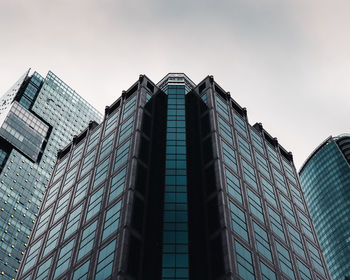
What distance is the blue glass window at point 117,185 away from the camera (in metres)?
74.7

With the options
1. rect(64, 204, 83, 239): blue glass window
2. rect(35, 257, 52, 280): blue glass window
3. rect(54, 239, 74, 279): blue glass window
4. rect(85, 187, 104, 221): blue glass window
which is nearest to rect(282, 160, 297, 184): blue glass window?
rect(85, 187, 104, 221): blue glass window

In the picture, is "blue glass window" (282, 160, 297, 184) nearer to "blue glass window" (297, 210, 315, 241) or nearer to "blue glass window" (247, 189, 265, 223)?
"blue glass window" (297, 210, 315, 241)

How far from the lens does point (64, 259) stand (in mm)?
73625

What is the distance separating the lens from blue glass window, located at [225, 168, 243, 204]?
2996 inches

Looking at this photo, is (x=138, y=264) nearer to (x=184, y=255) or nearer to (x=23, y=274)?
(x=184, y=255)

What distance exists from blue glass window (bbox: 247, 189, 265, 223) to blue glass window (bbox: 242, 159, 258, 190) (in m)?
2.54

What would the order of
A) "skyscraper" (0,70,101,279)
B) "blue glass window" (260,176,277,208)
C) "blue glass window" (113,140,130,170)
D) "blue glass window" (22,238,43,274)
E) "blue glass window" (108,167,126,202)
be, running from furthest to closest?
"skyscraper" (0,70,101,279), "blue glass window" (260,176,277,208), "blue glass window" (22,238,43,274), "blue glass window" (113,140,130,170), "blue glass window" (108,167,126,202)

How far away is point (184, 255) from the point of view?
Result: 215 ft

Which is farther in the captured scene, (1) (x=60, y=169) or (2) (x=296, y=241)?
(1) (x=60, y=169)

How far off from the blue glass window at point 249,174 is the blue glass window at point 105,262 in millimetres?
28388

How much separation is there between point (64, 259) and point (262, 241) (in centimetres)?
2878

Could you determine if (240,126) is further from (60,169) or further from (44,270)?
(44,270)

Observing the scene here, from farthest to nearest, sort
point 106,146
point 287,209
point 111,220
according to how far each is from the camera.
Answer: point 106,146, point 287,209, point 111,220

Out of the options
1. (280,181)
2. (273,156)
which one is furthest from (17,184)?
(280,181)
